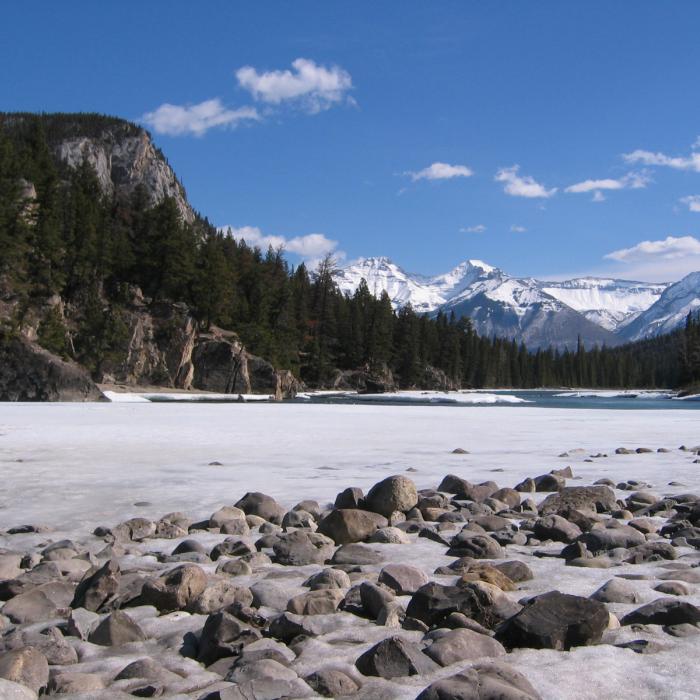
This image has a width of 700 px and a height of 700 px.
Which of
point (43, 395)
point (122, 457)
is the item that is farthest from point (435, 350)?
point (122, 457)

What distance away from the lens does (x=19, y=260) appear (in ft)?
171

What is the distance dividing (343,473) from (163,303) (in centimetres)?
6173

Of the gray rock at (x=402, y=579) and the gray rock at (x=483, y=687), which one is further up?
the gray rock at (x=483, y=687)

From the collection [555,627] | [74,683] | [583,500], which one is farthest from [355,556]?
[583,500]

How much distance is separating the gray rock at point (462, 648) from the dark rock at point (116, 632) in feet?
4.48

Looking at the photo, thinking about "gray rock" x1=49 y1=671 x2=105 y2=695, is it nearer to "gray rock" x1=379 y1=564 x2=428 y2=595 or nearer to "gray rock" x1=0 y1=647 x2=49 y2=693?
"gray rock" x1=0 y1=647 x2=49 y2=693

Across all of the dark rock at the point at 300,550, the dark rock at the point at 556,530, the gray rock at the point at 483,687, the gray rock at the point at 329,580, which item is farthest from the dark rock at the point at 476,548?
the gray rock at the point at 483,687

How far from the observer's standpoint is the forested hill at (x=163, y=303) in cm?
5597

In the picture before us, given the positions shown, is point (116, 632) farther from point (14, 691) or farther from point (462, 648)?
point (462, 648)

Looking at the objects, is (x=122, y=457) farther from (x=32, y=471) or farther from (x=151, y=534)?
(x=151, y=534)

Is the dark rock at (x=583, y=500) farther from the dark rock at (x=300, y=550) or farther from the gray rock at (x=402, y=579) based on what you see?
the gray rock at (x=402, y=579)

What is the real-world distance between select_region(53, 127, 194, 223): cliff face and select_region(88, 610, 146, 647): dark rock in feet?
447

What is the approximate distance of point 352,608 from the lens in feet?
11.1

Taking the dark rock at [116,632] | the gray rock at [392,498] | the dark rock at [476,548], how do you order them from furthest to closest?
the gray rock at [392,498]
the dark rock at [476,548]
the dark rock at [116,632]
